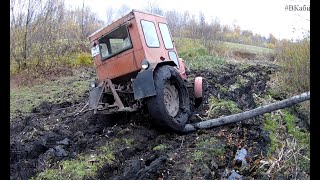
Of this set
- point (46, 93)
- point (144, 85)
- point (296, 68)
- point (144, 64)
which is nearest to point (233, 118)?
point (144, 85)

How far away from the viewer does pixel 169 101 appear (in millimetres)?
5930

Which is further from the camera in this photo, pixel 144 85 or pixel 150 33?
pixel 150 33

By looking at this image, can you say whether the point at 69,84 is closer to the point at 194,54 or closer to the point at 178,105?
the point at 178,105

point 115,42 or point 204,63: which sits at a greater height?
point 204,63

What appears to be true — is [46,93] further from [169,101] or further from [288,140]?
[288,140]

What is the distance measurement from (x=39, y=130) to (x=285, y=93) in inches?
239

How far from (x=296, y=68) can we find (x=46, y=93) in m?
7.01

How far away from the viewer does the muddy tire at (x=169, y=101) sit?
5.34 metres

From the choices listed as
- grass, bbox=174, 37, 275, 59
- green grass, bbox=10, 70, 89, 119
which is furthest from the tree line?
grass, bbox=174, 37, 275, 59

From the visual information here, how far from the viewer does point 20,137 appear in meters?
5.81

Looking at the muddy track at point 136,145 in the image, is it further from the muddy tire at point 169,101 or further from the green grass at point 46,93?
the green grass at point 46,93

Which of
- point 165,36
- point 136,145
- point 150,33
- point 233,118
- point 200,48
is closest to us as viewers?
point 136,145
